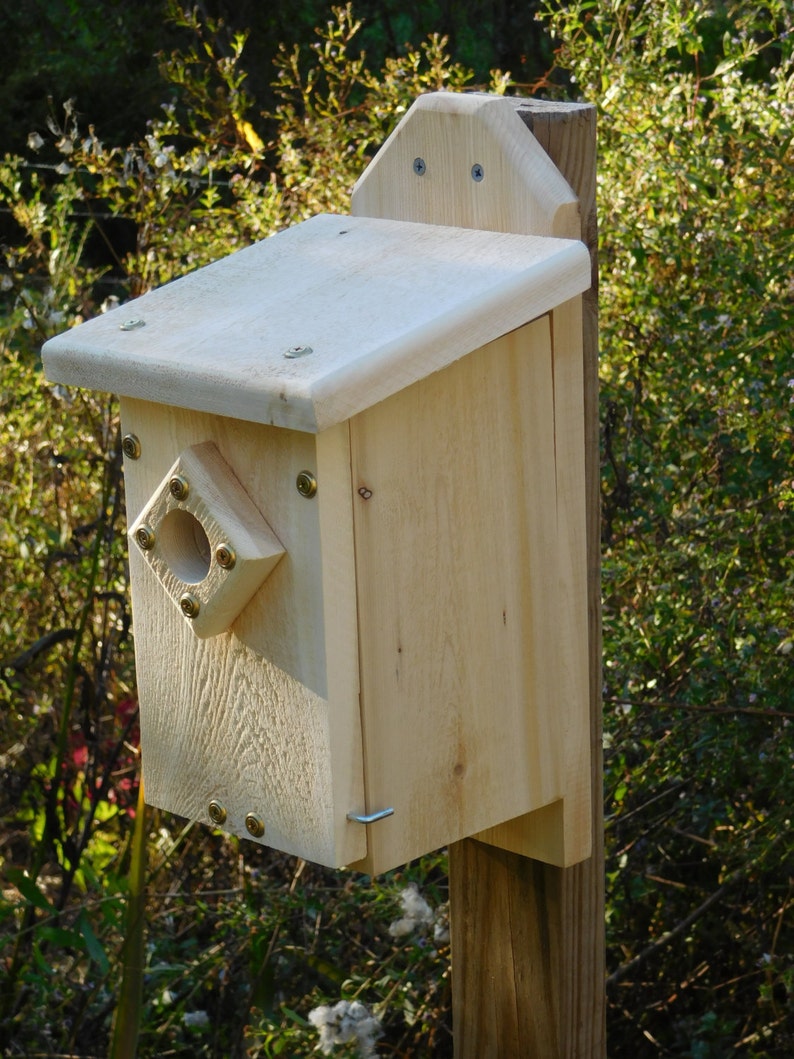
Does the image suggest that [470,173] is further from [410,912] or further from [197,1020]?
[197,1020]

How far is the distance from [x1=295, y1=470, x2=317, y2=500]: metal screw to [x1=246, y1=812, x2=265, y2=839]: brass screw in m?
0.35

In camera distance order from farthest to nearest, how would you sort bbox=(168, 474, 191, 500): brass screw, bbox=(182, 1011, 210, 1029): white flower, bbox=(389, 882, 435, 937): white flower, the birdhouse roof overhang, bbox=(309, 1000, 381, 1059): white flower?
1. bbox=(182, 1011, 210, 1029): white flower
2. bbox=(389, 882, 435, 937): white flower
3. bbox=(309, 1000, 381, 1059): white flower
4. bbox=(168, 474, 191, 500): brass screw
5. the birdhouse roof overhang

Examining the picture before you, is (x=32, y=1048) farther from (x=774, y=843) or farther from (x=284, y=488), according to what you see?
(x=284, y=488)

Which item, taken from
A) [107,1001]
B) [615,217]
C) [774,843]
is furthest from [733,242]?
[107,1001]

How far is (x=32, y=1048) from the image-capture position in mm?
2654

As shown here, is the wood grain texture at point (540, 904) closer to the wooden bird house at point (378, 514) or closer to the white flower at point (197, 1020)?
the wooden bird house at point (378, 514)

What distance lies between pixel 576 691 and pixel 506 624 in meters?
0.12

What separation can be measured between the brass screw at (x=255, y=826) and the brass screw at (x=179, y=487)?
1.07 ft

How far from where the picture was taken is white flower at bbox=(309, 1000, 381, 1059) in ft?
6.73

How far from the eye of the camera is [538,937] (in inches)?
63.2

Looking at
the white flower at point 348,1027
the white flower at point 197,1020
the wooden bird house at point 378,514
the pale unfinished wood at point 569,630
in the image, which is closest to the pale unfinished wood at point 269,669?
the wooden bird house at point 378,514

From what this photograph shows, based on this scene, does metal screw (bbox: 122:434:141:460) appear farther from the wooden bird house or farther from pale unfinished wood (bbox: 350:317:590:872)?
pale unfinished wood (bbox: 350:317:590:872)

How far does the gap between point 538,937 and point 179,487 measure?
0.65 metres

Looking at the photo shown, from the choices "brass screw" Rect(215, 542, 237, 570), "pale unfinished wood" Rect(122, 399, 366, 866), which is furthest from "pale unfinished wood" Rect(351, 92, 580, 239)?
"brass screw" Rect(215, 542, 237, 570)
